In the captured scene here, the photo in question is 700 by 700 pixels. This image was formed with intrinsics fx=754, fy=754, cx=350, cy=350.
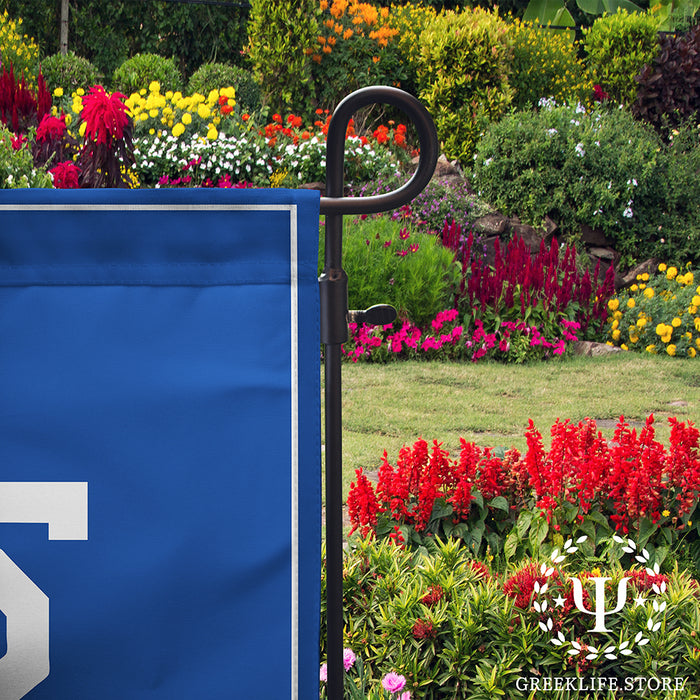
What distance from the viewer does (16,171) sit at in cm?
352

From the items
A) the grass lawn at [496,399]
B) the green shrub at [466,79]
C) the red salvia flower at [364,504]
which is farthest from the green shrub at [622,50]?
the red salvia flower at [364,504]

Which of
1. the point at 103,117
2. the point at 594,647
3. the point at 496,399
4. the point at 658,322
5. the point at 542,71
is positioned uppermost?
the point at 542,71

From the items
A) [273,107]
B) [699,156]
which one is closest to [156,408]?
[699,156]

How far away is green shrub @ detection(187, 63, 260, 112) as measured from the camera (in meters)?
11.9

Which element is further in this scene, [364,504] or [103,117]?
[103,117]

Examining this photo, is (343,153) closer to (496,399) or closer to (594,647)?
(594,647)

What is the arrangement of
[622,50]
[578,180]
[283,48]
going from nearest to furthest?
[578,180] < [283,48] < [622,50]

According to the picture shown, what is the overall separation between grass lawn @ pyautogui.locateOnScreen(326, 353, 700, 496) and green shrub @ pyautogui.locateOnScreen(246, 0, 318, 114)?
6.60 metres

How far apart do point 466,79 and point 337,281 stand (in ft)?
33.8

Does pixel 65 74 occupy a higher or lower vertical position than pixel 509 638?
higher

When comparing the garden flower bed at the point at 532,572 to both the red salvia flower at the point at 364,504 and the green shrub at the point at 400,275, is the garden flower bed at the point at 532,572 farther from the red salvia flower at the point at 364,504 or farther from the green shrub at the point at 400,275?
the green shrub at the point at 400,275

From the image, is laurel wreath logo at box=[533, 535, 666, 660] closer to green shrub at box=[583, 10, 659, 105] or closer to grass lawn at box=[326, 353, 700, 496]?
grass lawn at box=[326, 353, 700, 496]

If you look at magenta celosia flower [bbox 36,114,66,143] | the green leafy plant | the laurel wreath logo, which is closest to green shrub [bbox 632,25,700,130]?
the green leafy plant

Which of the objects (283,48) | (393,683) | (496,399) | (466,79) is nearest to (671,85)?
(466,79)
